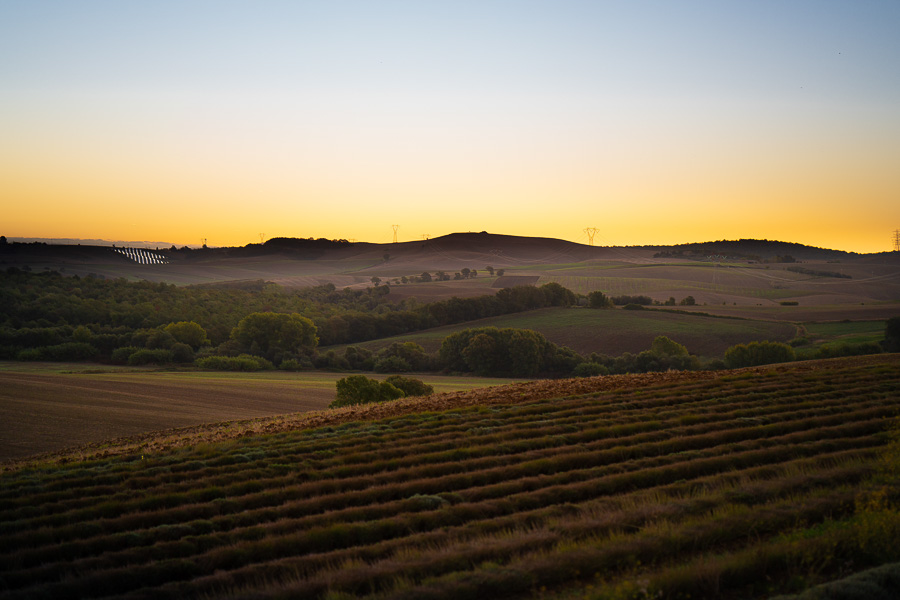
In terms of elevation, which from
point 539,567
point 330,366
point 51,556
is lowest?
point 330,366

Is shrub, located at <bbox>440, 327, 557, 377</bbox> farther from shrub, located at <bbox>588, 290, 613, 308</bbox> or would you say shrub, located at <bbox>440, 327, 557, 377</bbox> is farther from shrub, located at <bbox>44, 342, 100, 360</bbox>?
shrub, located at <bbox>44, 342, 100, 360</bbox>

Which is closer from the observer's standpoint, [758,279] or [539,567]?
[539,567]

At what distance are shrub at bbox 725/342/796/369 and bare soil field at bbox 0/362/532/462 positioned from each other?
85.6 ft

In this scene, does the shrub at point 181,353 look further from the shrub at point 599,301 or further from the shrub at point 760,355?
the shrub at point 760,355

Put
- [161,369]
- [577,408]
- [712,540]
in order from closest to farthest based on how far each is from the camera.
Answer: [712,540]
[577,408]
[161,369]

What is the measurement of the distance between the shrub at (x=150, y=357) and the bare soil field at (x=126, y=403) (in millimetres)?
10176

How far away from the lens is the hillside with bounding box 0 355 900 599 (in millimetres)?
7930

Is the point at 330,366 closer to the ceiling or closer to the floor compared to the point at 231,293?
closer to the floor

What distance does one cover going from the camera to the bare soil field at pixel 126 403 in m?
29.8

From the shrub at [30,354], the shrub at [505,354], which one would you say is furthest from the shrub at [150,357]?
the shrub at [505,354]

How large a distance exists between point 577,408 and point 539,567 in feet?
47.1

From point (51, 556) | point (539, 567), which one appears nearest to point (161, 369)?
point (51, 556)

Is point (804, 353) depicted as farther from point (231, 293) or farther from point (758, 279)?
point (231, 293)

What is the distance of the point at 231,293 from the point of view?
132m
